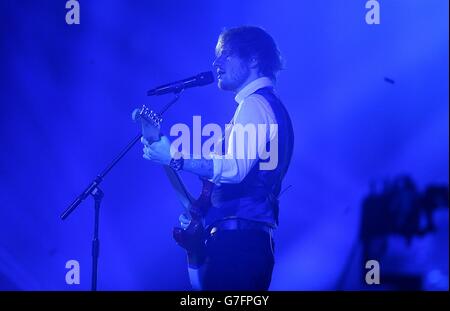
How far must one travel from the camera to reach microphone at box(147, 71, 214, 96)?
231 cm

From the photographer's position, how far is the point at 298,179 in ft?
7.78

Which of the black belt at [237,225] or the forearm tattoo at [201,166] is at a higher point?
the forearm tattoo at [201,166]

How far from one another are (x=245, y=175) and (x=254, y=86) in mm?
343

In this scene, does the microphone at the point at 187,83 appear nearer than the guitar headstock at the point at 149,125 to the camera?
No

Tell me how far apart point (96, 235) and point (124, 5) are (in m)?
0.97

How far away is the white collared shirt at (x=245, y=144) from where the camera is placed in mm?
1912

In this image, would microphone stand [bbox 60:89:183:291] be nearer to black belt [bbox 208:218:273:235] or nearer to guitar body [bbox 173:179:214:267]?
guitar body [bbox 173:179:214:267]

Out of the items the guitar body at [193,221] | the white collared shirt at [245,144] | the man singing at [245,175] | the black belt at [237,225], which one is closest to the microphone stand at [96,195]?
the guitar body at [193,221]

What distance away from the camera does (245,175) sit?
77.5 inches

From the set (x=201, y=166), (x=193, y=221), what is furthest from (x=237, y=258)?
(x=201, y=166)

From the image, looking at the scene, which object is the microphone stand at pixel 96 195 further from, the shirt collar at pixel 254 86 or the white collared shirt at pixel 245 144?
the white collared shirt at pixel 245 144

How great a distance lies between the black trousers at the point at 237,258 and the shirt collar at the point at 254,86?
50 cm
